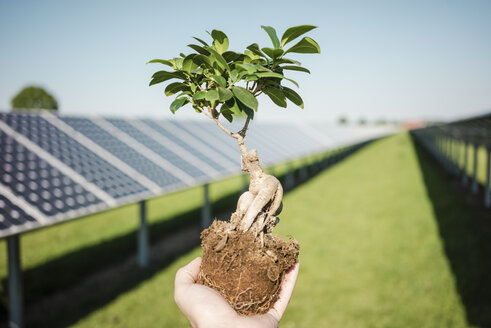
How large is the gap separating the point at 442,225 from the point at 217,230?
31.8 ft

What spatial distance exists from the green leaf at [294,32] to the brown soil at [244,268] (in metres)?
1.20

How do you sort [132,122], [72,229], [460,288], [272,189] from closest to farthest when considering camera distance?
[272,189] → [460,288] → [132,122] → [72,229]

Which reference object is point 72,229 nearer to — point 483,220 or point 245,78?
point 245,78

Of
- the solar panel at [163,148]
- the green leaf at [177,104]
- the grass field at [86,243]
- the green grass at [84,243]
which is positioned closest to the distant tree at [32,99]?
the grass field at [86,243]

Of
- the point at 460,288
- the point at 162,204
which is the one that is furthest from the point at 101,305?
the point at 162,204

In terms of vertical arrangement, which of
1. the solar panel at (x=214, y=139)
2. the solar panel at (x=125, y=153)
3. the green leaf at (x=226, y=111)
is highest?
the green leaf at (x=226, y=111)

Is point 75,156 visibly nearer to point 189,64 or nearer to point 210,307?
point 189,64

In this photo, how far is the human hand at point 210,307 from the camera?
1.92 meters

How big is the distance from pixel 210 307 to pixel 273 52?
4.96 feet

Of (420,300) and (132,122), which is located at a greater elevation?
(132,122)

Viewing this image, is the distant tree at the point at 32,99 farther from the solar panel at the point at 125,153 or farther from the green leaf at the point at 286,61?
the green leaf at the point at 286,61

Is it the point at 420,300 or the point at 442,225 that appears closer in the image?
the point at 420,300

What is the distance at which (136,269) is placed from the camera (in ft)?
24.7

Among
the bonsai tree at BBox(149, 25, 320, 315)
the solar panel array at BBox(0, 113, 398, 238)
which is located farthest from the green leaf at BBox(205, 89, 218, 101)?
the solar panel array at BBox(0, 113, 398, 238)
